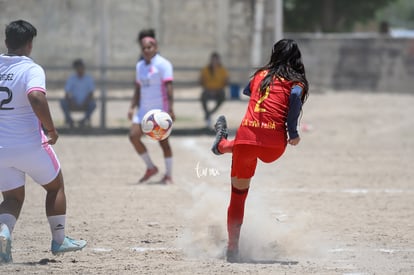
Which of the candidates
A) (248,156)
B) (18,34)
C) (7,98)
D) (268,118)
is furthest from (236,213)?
(18,34)

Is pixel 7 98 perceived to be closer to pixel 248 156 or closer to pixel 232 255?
pixel 248 156

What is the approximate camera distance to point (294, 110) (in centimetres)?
694

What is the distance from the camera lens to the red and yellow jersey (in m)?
7.00

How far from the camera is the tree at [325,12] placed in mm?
39156

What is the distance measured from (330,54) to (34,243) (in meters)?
20.6

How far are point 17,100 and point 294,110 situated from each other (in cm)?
228

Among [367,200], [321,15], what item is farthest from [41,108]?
[321,15]

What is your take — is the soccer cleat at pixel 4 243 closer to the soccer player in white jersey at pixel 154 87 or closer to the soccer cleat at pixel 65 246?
the soccer cleat at pixel 65 246

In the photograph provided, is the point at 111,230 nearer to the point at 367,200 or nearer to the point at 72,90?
the point at 367,200

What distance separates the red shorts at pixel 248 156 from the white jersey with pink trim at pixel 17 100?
1.66 m

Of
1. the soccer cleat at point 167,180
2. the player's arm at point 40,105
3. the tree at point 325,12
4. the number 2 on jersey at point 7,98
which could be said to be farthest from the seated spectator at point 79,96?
the tree at point 325,12

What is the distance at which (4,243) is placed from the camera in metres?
6.66

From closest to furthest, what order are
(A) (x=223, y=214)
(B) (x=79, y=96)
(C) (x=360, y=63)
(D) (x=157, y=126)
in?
(A) (x=223, y=214), (D) (x=157, y=126), (B) (x=79, y=96), (C) (x=360, y=63)

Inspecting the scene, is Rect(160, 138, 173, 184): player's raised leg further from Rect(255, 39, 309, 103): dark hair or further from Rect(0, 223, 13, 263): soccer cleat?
Rect(0, 223, 13, 263): soccer cleat
